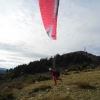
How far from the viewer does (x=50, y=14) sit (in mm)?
11117

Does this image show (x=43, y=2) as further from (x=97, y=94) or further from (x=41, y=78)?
(x=41, y=78)

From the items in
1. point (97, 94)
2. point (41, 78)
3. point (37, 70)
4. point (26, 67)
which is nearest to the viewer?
point (97, 94)

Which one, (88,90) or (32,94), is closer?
(88,90)

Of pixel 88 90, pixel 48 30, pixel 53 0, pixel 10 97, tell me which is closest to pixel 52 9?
pixel 53 0

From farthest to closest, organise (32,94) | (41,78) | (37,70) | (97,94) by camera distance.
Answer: (37,70), (41,78), (32,94), (97,94)

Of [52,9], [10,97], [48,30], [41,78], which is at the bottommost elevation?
[10,97]

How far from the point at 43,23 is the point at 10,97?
436 cm

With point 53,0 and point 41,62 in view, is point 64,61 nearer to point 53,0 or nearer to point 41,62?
point 41,62

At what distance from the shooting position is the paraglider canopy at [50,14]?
10827 millimetres

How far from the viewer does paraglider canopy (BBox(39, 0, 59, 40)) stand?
426 inches

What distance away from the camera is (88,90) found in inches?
431

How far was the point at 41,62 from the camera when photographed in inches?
1999

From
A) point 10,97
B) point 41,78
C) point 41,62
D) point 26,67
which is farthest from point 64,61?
point 10,97

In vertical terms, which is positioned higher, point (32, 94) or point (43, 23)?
point (43, 23)
